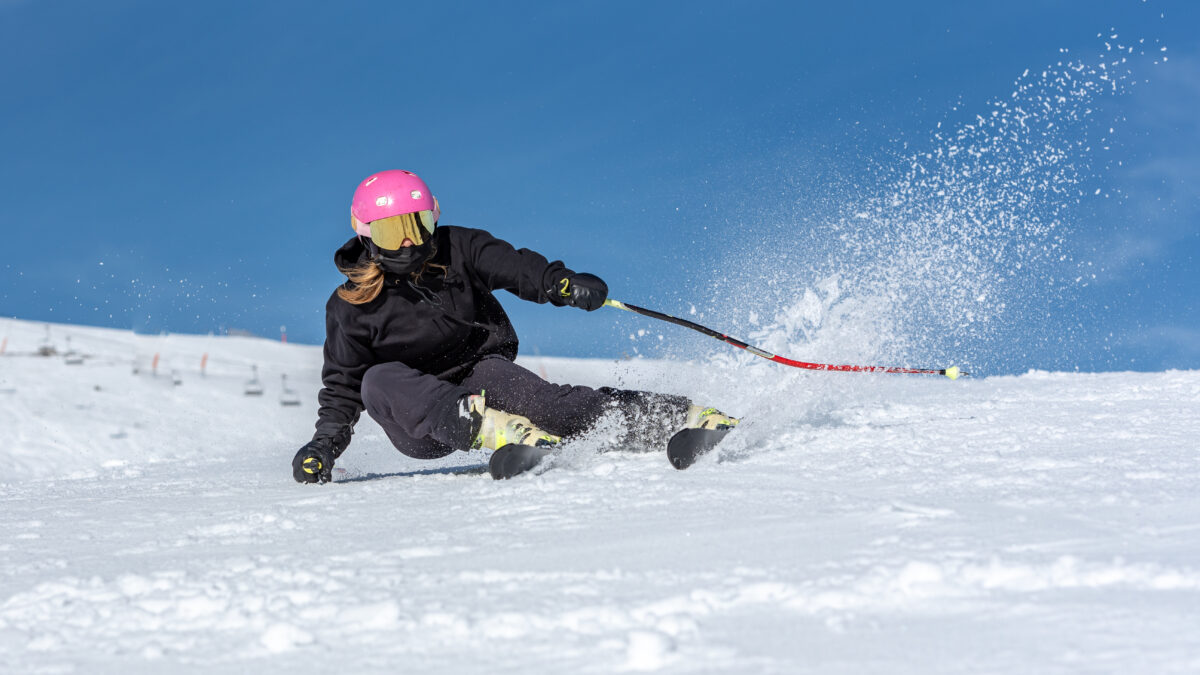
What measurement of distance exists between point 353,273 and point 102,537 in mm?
1337

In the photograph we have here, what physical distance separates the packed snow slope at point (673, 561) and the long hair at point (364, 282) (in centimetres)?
74

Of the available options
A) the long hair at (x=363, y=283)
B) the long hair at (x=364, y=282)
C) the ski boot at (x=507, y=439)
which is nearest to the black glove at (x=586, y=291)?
the ski boot at (x=507, y=439)

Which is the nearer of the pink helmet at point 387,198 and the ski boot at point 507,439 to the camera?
the ski boot at point 507,439

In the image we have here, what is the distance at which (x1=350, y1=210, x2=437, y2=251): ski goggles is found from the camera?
341 cm

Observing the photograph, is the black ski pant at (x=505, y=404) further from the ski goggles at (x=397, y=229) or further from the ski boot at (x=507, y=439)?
the ski goggles at (x=397, y=229)

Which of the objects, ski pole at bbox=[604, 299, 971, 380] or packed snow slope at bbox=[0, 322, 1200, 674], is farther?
ski pole at bbox=[604, 299, 971, 380]

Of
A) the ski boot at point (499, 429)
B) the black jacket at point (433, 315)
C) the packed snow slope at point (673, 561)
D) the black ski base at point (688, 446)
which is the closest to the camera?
the packed snow slope at point (673, 561)

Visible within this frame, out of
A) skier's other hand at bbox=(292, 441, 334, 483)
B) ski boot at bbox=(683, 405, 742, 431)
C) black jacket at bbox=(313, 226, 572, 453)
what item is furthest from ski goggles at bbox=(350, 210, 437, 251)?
ski boot at bbox=(683, 405, 742, 431)

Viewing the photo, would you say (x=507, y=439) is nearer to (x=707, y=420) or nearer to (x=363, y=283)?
(x=707, y=420)

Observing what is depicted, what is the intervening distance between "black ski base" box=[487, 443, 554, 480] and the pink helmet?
101 centimetres

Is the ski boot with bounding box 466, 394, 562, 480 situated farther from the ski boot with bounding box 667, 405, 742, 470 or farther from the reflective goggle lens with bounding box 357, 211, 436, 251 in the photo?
the reflective goggle lens with bounding box 357, 211, 436, 251

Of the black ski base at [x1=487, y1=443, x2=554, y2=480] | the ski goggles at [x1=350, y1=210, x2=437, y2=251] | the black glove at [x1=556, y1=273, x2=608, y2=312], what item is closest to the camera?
the black ski base at [x1=487, y1=443, x2=554, y2=480]

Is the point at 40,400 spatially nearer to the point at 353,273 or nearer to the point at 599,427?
the point at 353,273

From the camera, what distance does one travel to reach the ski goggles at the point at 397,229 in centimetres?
341
